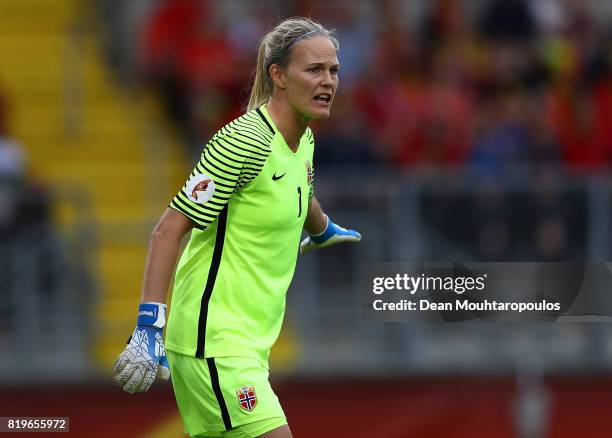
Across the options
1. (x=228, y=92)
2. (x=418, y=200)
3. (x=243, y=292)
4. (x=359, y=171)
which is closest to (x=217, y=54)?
(x=228, y=92)

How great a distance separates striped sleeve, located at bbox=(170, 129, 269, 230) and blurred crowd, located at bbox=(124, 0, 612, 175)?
6077 millimetres

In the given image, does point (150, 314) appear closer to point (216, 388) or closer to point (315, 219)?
point (216, 388)

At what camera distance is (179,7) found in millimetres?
12617

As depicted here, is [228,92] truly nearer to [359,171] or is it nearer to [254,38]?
[254,38]

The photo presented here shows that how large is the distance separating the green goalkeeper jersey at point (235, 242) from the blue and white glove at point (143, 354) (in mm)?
240

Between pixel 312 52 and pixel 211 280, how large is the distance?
3.29ft

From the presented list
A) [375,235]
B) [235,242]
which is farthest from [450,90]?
[235,242]

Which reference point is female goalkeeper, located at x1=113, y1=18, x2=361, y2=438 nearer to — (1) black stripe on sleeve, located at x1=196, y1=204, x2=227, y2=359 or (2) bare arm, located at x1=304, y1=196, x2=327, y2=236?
(1) black stripe on sleeve, located at x1=196, y1=204, x2=227, y2=359

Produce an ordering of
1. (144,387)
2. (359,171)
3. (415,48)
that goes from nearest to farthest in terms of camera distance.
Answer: (144,387)
(359,171)
(415,48)

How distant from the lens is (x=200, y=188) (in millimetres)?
5082

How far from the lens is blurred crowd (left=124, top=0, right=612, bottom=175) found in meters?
11.6

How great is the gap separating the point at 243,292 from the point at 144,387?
563mm

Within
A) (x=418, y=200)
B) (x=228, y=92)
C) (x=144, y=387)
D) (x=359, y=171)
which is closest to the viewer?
(x=144, y=387)

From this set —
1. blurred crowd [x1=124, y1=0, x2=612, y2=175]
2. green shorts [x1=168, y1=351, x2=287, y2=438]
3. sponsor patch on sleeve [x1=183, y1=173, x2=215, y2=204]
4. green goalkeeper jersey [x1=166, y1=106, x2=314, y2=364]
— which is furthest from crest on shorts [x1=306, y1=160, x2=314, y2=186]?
blurred crowd [x1=124, y1=0, x2=612, y2=175]
